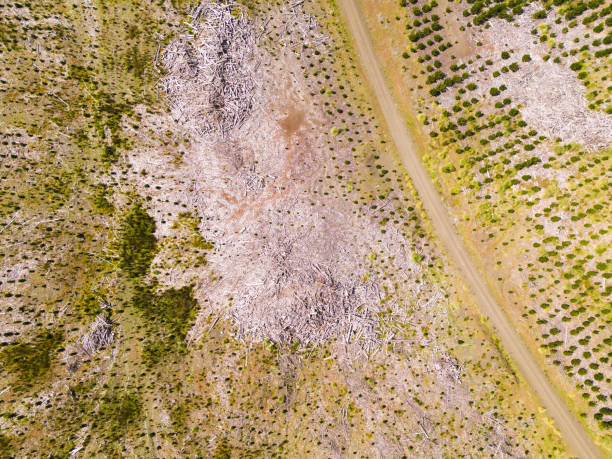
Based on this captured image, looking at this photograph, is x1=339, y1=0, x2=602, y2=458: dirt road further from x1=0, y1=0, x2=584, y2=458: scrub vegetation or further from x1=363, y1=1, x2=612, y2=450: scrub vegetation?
x1=0, y1=0, x2=584, y2=458: scrub vegetation

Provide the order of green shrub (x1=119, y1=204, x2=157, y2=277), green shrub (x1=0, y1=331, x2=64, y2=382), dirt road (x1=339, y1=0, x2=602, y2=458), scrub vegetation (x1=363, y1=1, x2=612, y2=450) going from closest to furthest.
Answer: green shrub (x1=0, y1=331, x2=64, y2=382) → scrub vegetation (x1=363, y1=1, x2=612, y2=450) → dirt road (x1=339, y1=0, x2=602, y2=458) → green shrub (x1=119, y1=204, x2=157, y2=277)

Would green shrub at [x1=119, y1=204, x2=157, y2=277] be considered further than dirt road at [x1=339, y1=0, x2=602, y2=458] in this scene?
Yes

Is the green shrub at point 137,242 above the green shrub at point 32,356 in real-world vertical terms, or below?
above

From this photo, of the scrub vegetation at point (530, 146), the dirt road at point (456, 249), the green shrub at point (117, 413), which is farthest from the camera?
the dirt road at point (456, 249)

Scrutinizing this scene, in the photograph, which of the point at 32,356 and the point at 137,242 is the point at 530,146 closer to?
the point at 137,242

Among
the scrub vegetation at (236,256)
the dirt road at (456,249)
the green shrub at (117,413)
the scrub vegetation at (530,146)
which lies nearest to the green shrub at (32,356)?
the scrub vegetation at (236,256)

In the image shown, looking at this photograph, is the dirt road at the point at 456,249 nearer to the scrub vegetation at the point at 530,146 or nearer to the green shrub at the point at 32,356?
the scrub vegetation at the point at 530,146

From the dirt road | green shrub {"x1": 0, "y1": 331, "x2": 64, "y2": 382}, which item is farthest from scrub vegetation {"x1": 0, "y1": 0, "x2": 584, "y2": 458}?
the dirt road

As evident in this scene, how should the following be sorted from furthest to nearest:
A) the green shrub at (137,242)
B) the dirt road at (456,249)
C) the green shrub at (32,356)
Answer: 1. the green shrub at (137,242)
2. the dirt road at (456,249)
3. the green shrub at (32,356)

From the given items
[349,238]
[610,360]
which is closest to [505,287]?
[610,360]

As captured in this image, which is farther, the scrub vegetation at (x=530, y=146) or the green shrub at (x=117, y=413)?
the green shrub at (x=117, y=413)
